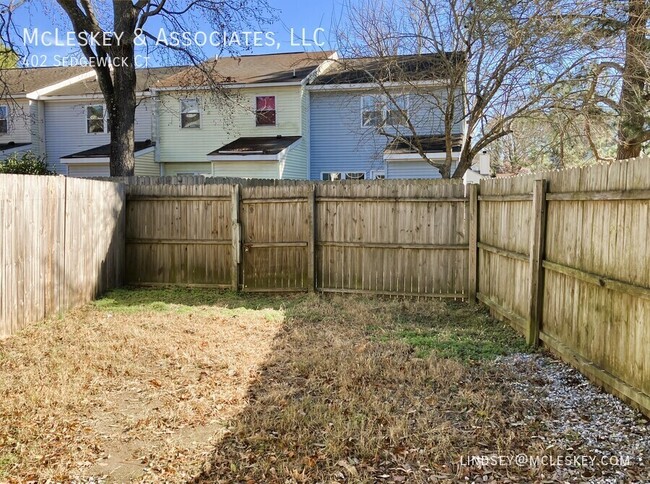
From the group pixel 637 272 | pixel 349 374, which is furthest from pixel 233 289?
pixel 637 272

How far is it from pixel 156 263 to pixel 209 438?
6173 mm

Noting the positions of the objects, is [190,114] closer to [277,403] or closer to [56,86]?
[56,86]

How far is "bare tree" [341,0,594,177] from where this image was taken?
392 inches

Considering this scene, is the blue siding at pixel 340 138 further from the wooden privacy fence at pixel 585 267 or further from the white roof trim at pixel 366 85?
the wooden privacy fence at pixel 585 267

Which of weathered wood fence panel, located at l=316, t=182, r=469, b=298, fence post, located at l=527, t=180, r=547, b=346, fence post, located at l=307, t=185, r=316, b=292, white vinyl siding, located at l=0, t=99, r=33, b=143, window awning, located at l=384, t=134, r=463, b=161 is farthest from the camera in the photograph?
white vinyl siding, located at l=0, t=99, r=33, b=143

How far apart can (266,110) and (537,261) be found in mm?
13458

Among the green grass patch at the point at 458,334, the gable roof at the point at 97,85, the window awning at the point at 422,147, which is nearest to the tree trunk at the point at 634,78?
the window awning at the point at 422,147

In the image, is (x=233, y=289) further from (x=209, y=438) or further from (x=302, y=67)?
(x=302, y=67)

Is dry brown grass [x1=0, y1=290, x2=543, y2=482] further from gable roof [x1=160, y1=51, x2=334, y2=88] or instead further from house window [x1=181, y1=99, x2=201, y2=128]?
house window [x1=181, y1=99, x2=201, y2=128]

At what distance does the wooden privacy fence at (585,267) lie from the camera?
3.57 metres

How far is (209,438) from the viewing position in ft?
11.5

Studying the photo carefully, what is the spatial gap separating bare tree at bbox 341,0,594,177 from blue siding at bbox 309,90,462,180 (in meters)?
4.55

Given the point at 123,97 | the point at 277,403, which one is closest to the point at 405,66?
the point at 123,97

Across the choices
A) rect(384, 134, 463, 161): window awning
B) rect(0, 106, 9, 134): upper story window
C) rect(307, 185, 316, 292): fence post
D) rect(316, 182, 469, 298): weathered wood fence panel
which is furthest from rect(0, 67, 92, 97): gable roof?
rect(316, 182, 469, 298): weathered wood fence panel
